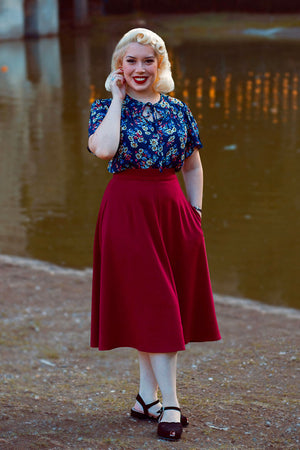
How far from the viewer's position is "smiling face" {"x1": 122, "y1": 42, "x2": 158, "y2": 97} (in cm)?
339

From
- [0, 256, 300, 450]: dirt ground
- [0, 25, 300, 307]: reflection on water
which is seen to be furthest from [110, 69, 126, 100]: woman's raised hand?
[0, 25, 300, 307]: reflection on water

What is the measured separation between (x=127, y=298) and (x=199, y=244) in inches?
16.7

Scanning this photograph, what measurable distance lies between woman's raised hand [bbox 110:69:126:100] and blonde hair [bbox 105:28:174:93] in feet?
0.07

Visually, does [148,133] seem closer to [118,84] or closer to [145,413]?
[118,84]

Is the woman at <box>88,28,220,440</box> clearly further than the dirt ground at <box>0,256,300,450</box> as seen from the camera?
No

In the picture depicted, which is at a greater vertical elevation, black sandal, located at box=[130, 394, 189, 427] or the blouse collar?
the blouse collar

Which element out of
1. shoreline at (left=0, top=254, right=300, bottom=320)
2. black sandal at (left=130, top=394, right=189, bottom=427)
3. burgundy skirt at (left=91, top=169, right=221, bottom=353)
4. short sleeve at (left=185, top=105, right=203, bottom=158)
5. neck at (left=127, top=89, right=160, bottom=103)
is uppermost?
neck at (left=127, top=89, right=160, bottom=103)

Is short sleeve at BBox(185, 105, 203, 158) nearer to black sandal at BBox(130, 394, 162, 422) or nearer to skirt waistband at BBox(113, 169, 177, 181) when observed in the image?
skirt waistband at BBox(113, 169, 177, 181)

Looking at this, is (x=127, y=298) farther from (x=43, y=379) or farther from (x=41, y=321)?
(x=41, y=321)

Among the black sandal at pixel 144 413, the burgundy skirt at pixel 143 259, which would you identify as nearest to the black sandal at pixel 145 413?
the black sandal at pixel 144 413

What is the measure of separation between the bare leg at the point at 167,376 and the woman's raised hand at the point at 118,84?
46.9 inches

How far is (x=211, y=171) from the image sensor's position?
10.2 meters

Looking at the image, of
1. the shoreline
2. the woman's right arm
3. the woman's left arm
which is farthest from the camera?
the shoreline

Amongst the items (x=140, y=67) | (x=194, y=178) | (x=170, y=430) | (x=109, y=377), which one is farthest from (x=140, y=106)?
(x=109, y=377)
